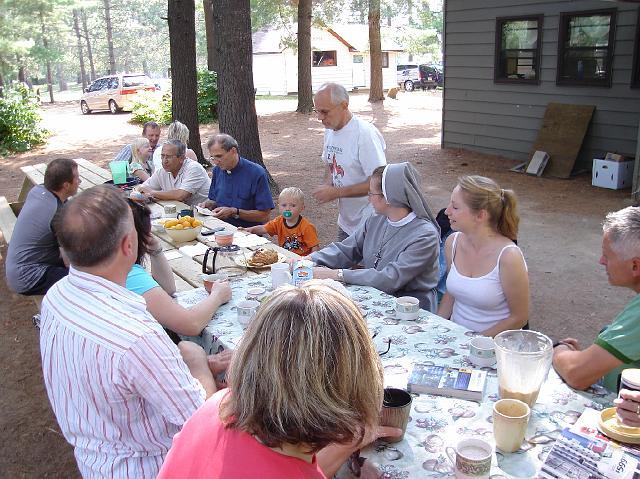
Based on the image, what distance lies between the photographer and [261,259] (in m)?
3.46

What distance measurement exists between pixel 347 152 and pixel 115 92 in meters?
21.5

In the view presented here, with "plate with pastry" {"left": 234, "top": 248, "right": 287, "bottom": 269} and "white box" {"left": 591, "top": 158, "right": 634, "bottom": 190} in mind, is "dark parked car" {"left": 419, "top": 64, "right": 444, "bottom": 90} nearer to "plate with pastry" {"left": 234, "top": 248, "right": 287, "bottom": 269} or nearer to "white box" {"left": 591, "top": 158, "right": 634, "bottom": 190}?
"white box" {"left": 591, "top": 158, "right": 634, "bottom": 190}

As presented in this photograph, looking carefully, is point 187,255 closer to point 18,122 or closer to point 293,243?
point 293,243

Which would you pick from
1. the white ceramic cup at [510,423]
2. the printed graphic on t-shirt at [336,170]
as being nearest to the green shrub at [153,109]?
the printed graphic on t-shirt at [336,170]

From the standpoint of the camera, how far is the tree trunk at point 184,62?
9.17 m

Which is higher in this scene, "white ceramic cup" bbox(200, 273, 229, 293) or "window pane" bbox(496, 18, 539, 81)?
"window pane" bbox(496, 18, 539, 81)

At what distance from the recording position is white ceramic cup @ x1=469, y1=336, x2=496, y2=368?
2180 mm

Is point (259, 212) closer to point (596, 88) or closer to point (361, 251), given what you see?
point (361, 251)

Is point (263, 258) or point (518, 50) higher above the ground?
point (518, 50)

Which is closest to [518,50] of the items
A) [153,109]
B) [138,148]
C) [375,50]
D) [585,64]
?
[585,64]

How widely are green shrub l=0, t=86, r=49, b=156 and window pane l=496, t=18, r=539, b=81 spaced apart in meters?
11.1

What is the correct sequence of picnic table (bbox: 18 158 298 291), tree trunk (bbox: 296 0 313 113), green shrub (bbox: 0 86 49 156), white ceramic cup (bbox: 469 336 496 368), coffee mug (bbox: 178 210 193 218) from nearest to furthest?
white ceramic cup (bbox: 469 336 496 368), picnic table (bbox: 18 158 298 291), coffee mug (bbox: 178 210 193 218), green shrub (bbox: 0 86 49 156), tree trunk (bbox: 296 0 313 113)

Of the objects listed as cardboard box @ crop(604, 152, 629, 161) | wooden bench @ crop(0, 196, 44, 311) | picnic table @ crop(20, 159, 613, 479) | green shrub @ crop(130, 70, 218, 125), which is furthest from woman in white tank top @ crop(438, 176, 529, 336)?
green shrub @ crop(130, 70, 218, 125)

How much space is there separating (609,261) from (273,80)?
32920 mm
